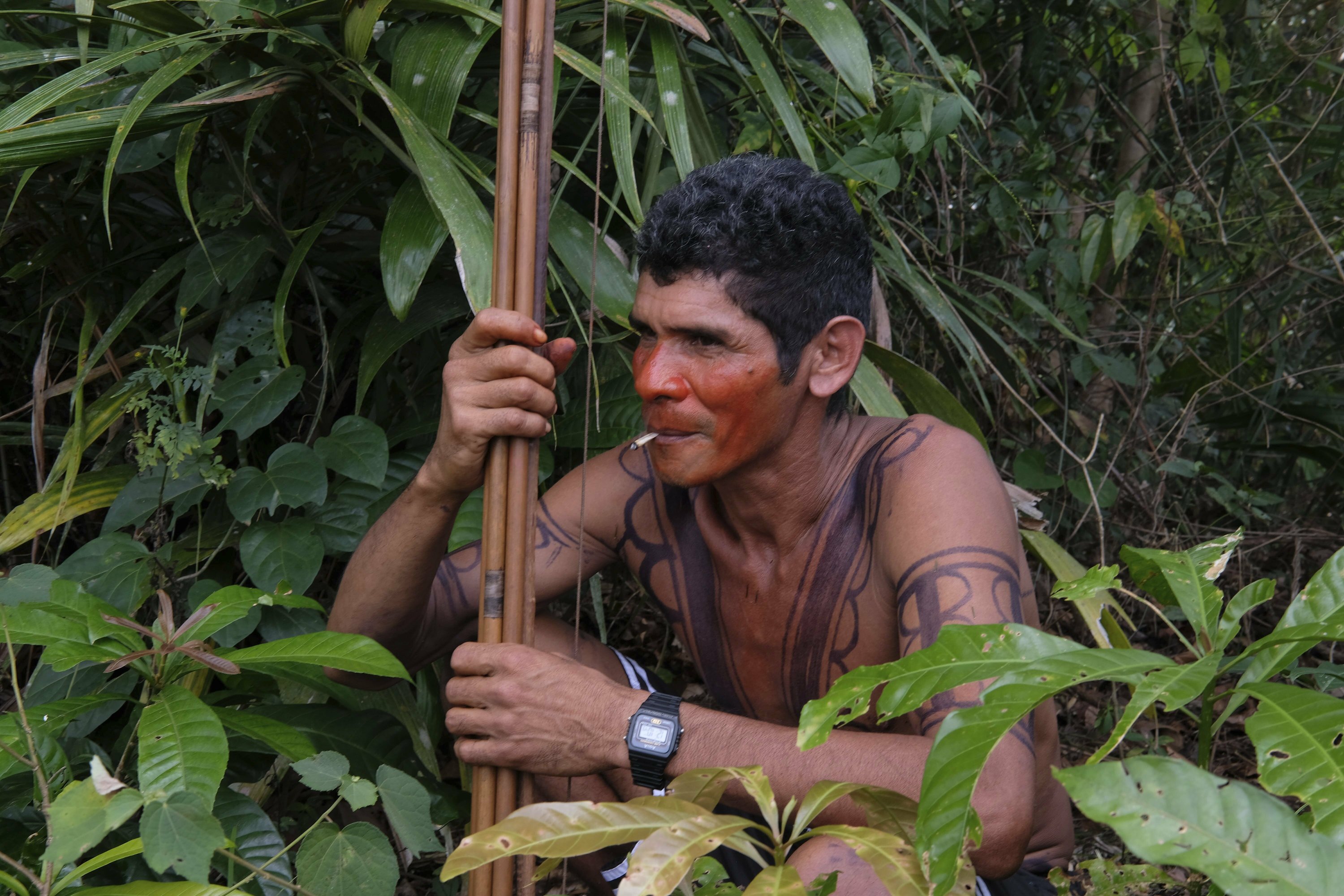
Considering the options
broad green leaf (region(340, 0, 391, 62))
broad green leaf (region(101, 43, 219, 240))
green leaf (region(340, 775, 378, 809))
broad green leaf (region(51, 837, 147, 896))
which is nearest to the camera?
broad green leaf (region(51, 837, 147, 896))

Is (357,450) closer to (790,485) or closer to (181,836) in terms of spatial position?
(790,485)

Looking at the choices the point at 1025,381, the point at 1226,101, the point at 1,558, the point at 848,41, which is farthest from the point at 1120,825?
the point at 1226,101

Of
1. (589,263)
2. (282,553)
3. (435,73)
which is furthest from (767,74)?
(282,553)

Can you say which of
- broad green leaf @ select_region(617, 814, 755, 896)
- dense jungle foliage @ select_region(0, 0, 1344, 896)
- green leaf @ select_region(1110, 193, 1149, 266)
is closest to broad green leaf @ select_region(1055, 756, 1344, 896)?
dense jungle foliage @ select_region(0, 0, 1344, 896)

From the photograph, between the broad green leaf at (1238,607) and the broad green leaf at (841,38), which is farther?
the broad green leaf at (841,38)

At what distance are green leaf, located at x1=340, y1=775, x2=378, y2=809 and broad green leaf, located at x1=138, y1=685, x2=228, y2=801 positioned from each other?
0.42 feet

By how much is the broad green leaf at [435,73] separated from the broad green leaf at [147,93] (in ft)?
0.89

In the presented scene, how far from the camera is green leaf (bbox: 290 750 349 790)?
127cm

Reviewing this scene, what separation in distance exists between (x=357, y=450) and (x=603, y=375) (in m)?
0.51

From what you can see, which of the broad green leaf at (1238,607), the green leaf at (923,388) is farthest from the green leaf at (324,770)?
the green leaf at (923,388)

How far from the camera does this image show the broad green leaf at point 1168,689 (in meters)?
0.86

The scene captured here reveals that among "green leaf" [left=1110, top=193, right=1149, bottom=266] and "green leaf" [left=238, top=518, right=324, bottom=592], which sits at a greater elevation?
"green leaf" [left=1110, top=193, right=1149, bottom=266]

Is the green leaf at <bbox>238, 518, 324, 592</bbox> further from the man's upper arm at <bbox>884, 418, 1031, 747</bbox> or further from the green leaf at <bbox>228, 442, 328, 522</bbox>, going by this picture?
the man's upper arm at <bbox>884, 418, 1031, 747</bbox>

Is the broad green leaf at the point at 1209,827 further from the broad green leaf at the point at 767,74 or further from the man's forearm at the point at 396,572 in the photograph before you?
the broad green leaf at the point at 767,74
